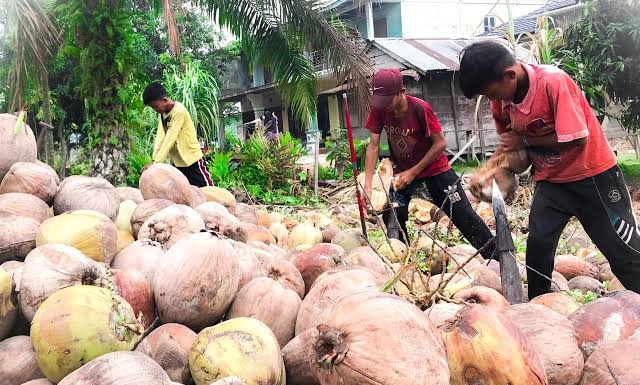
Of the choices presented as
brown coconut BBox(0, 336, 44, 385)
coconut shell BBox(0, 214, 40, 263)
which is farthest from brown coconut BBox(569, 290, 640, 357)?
coconut shell BBox(0, 214, 40, 263)

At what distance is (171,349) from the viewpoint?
6.46 feet

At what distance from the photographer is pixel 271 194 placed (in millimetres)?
11453

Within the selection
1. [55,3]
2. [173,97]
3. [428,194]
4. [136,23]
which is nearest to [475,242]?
[428,194]

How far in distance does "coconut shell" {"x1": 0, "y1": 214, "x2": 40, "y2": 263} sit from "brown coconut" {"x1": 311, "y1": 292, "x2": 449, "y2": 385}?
167cm

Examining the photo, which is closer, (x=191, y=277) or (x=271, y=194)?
(x=191, y=277)

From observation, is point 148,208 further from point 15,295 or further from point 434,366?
point 434,366

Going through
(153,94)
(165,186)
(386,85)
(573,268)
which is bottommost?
(573,268)

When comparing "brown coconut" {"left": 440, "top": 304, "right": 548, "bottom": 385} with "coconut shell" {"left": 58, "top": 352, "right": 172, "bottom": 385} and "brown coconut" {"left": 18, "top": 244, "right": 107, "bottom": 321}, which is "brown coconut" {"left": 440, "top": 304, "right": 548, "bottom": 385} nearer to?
"coconut shell" {"left": 58, "top": 352, "right": 172, "bottom": 385}

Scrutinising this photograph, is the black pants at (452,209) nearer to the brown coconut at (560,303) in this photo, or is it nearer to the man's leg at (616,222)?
the man's leg at (616,222)

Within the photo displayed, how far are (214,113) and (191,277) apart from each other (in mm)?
14404

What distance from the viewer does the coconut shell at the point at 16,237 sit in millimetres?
2631

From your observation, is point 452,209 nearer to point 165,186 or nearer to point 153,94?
point 165,186

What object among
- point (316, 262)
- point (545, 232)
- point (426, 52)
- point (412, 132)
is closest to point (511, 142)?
point (545, 232)

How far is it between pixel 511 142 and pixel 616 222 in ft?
2.18
